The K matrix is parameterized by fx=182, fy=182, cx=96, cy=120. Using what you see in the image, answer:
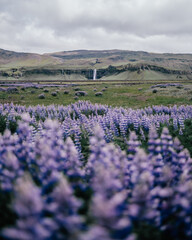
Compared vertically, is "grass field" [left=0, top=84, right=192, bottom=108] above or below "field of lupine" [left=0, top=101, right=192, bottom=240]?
above

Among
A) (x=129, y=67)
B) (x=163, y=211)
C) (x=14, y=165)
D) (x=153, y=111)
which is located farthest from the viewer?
(x=129, y=67)

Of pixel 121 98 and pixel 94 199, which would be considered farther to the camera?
pixel 121 98

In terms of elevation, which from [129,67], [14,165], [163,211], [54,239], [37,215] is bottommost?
[163,211]

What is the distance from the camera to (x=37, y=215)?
153 cm

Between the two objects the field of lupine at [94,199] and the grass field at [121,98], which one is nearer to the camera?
the field of lupine at [94,199]

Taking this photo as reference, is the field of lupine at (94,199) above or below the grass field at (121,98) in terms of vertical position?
below

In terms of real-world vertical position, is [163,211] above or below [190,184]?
below

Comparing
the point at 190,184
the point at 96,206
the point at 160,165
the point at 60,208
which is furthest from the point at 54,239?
the point at 160,165

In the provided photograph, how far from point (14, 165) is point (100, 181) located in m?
1.14

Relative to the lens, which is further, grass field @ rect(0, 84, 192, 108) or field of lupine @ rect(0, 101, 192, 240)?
grass field @ rect(0, 84, 192, 108)

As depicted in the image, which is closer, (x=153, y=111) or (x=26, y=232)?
(x=26, y=232)

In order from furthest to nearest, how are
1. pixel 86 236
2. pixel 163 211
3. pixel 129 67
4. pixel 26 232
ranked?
pixel 129 67 → pixel 163 211 → pixel 26 232 → pixel 86 236

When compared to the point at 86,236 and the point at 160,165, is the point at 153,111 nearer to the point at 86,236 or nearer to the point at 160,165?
the point at 160,165

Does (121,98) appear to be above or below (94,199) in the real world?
above
